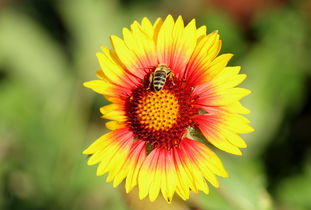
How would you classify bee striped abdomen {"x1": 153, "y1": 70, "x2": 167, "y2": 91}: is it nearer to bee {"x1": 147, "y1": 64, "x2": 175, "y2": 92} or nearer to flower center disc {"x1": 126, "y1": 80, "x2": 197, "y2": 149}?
bee {"x1": 147, "y1": 64, "x2": 175, "y2": 92}

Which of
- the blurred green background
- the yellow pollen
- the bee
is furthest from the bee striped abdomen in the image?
the blurred green background

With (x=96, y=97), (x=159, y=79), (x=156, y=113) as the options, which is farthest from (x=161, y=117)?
(x=96, y=97)

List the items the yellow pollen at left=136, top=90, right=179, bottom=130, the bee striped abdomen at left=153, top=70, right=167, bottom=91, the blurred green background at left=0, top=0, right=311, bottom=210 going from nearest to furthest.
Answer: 1. the bee striped abdomen at left=153, top=70, right=167, bottom=91
2. the yellow pollen at left=136, top=90, right=179, bottom=130
3. the blurred green background at left=0, top=0, right=311, bottom=210

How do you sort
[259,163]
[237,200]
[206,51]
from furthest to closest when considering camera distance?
[259,163] < [237,200] < [206,51]

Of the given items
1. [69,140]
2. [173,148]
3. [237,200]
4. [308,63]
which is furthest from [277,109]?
[69,140]

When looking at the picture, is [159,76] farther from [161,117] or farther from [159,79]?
[161,117]

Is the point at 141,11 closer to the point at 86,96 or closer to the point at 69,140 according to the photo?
the point at 86,96
